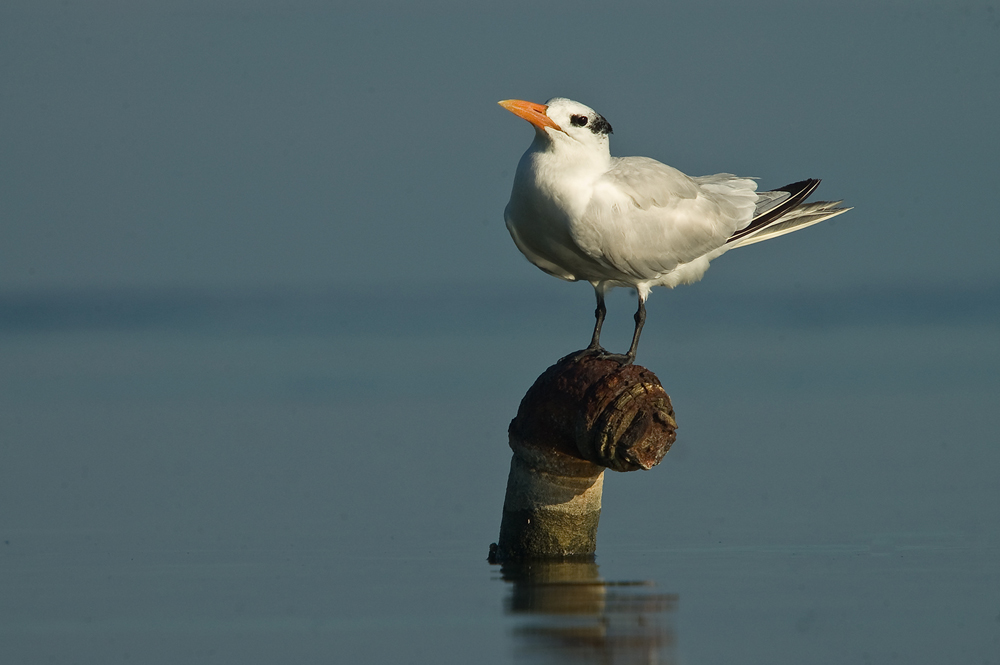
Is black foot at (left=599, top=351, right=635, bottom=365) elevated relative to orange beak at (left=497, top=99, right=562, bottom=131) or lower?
lower

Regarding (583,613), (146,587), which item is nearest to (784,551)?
(583,613)

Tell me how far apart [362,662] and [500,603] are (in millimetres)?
1051

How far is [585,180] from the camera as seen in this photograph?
766 centimetres

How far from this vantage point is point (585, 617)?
5.76m

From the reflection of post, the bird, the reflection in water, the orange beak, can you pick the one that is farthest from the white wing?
the reflection in water

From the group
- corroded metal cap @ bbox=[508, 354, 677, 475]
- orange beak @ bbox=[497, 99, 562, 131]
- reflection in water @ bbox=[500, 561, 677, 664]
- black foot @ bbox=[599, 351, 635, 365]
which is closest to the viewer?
reflection in water @ bbox=[500, 561, 677, 664]

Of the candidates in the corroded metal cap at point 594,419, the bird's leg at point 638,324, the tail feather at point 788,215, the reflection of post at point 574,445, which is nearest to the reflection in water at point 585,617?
the reflection of post at point 574,445

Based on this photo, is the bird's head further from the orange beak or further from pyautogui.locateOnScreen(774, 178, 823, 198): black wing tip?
pyautogui.locateOnScreen(774, 178, 823, 198): black wing tip

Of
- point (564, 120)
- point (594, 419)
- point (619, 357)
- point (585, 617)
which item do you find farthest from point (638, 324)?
point (585, 617)

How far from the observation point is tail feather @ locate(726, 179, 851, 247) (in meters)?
8.58

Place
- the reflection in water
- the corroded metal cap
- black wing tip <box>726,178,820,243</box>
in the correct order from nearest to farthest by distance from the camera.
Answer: the reflection in water, the corroded metal cap, black wing tip <box>726,178,820,243</box>

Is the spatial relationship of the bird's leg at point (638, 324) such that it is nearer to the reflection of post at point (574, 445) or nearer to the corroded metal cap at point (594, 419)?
the reflection of post at point (574, 445)

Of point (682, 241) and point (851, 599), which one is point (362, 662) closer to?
point (851, 599)

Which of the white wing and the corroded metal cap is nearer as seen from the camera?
the corroded metal cap
